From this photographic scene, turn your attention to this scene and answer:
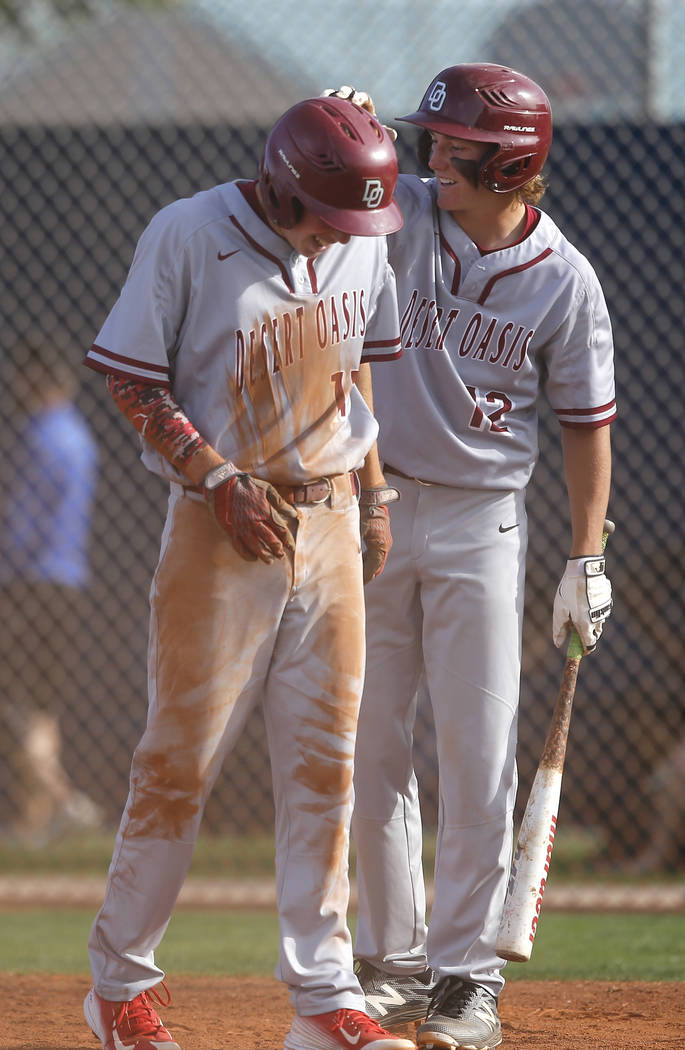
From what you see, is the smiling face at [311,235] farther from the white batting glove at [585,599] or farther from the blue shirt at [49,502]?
the blue shirt at [49,502]

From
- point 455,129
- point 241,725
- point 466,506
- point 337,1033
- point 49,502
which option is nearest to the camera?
point 337,1033

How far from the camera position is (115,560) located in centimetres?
727

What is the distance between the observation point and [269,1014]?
378 cm

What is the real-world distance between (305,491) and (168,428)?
33 centimetres

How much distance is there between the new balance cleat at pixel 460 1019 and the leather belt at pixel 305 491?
123cm

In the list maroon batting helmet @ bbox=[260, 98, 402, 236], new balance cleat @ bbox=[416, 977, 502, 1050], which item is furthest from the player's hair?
new balance cleat @ bbox=[416, 977, 502, 1050]

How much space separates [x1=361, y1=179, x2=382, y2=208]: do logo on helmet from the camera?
2.79 metres

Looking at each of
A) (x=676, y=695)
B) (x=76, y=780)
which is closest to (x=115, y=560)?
(x=76, y=780)

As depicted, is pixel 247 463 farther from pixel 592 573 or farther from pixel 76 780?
pixel 76 780

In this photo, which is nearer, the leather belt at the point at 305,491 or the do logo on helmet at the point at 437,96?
the leather belt at the point at 305,491

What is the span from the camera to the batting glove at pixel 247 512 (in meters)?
2.78

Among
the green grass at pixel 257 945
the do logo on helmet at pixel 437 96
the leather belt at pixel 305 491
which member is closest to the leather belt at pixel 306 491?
the leather belt at pixel 305 491

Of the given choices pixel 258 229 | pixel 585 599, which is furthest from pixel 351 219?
pixel 585 599

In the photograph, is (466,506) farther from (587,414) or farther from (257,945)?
(257,945)
